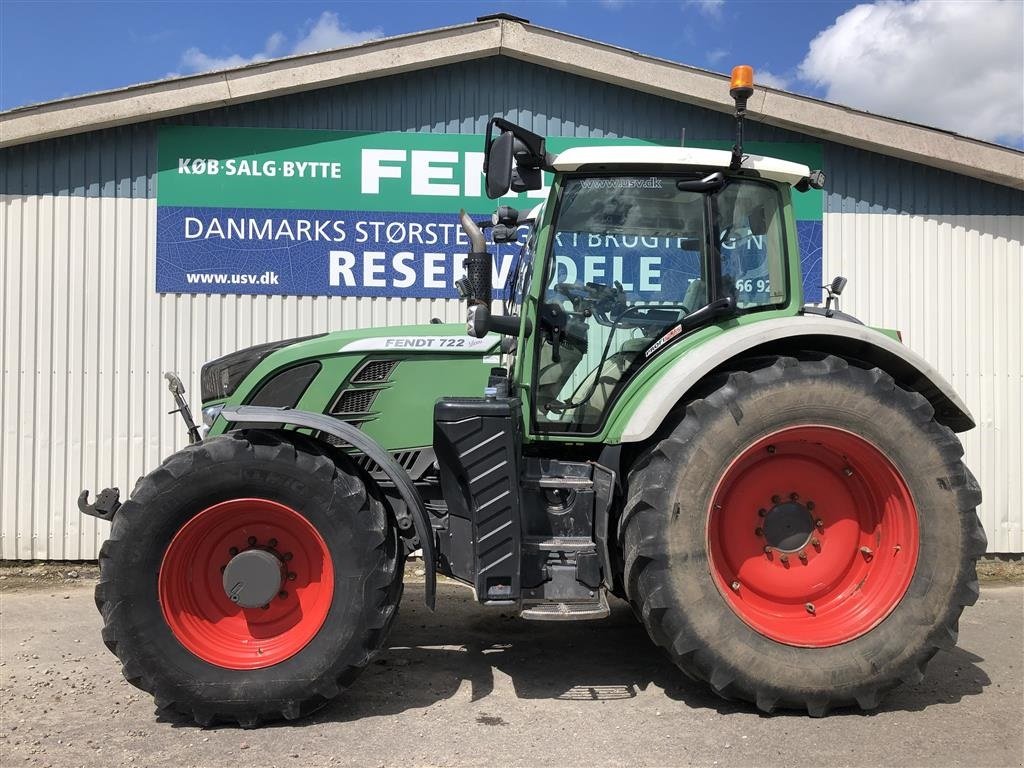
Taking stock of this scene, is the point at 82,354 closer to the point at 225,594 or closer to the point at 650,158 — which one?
the point at 225,594

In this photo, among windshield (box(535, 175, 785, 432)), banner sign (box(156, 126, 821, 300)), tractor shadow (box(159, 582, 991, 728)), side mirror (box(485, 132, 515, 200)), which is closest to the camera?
side mirror (box(485, 132, 515, 200))

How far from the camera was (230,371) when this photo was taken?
14.1 feet

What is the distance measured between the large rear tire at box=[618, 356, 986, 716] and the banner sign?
136 inches

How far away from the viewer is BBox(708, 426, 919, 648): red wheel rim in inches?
143

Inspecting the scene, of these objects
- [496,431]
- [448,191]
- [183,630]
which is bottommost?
[183,630]

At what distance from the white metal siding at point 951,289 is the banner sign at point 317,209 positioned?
2.26 m

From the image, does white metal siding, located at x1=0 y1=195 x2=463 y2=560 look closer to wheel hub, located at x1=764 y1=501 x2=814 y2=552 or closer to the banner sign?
the banner sign

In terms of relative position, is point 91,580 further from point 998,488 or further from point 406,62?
point 998,488

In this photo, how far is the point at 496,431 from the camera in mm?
3623

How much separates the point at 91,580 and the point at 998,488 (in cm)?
755

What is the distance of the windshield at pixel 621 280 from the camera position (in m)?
3.82

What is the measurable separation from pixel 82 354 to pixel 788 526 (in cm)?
556

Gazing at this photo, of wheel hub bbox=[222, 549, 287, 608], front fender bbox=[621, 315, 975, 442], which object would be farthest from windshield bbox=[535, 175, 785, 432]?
wheel hub bbox=[222, 549, 287, 608]

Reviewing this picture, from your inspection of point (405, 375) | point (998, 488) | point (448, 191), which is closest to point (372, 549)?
point (405, 375)
